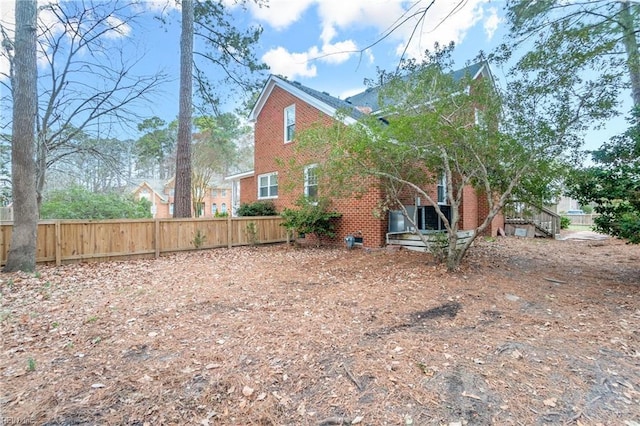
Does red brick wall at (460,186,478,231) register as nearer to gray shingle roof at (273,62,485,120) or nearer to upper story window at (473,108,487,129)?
gray shingle roof at (273,62,485,120)

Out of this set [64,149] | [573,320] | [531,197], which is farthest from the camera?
[64,149]

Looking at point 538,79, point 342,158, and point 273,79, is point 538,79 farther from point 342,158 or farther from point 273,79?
point 273,79

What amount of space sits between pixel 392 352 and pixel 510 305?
7.90 feet

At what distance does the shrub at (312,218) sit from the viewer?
9.54 m

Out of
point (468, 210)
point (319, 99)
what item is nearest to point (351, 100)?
point (319, 99)

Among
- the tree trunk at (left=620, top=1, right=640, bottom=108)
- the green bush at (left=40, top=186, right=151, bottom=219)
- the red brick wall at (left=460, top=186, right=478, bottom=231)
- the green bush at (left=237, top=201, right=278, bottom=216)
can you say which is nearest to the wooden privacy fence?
the green bush at (left=237, top=201, right=278, bottom=216)

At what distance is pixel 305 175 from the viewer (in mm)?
8656

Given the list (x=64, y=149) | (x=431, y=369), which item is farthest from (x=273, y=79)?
(x=431, y=369)

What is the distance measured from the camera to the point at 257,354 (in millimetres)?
2939

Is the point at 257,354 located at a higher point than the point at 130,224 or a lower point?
lower

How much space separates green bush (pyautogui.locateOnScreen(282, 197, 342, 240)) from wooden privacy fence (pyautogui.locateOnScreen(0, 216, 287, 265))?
163 cm

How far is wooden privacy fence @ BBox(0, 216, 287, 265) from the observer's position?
7.23 m

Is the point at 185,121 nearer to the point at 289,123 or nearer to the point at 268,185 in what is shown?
the point at 289,123

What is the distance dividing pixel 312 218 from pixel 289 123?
190 inches
